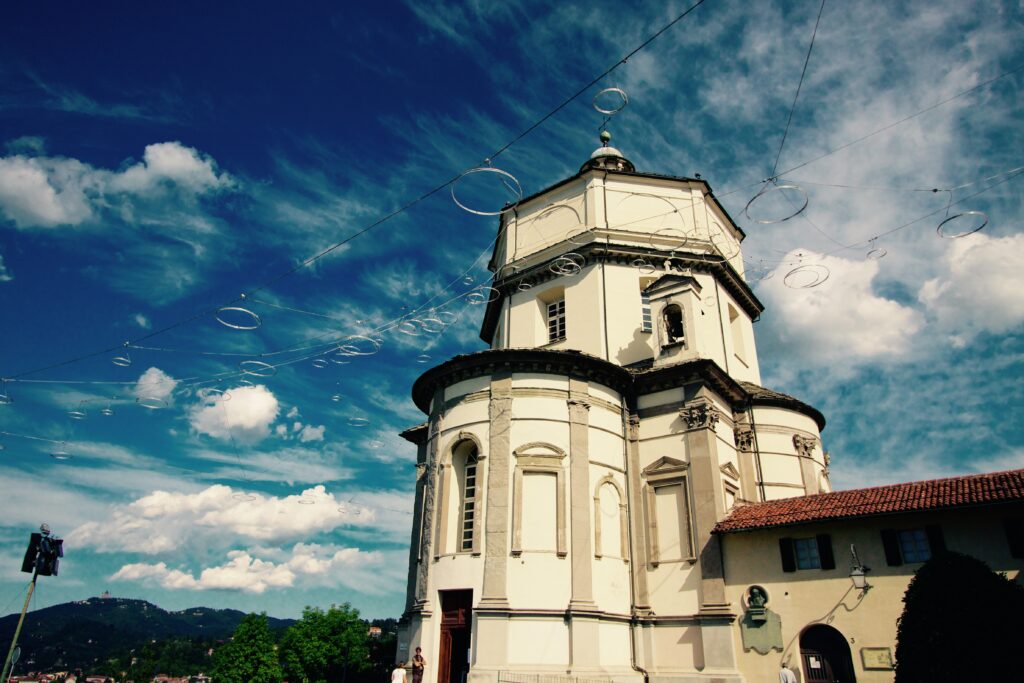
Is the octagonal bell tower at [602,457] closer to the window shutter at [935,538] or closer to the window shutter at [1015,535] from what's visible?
the window shutter at [935,538]

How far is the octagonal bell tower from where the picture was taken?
18578 mm

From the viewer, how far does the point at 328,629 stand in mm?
54188

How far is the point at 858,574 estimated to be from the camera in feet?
55.7

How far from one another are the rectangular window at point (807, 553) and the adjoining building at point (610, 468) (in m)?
0.10

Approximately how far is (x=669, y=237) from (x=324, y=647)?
4574cm

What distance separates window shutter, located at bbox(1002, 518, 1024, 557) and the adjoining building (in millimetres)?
3493

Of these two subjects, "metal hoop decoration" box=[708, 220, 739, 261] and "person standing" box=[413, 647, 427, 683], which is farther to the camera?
"metal hoop decoration" box=[708, 220, 739, 261]

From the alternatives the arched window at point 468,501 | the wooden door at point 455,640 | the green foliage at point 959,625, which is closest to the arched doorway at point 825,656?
the green foliage at point 959,625

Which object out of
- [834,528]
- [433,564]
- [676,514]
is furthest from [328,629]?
[834,528]

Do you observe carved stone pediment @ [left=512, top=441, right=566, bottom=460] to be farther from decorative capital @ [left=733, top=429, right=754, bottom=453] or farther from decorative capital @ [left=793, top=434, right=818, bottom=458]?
decorative capital @ [left=793, top=434, right=818, bottom=458]

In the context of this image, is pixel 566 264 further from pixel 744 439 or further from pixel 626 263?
pixel 744 439

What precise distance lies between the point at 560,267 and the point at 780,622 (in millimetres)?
14682

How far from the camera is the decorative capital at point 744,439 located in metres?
24.0

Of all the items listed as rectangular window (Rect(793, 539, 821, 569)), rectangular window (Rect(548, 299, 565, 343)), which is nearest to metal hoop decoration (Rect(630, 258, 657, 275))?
rectangular window (Rect(548, 299, 565, 343))
